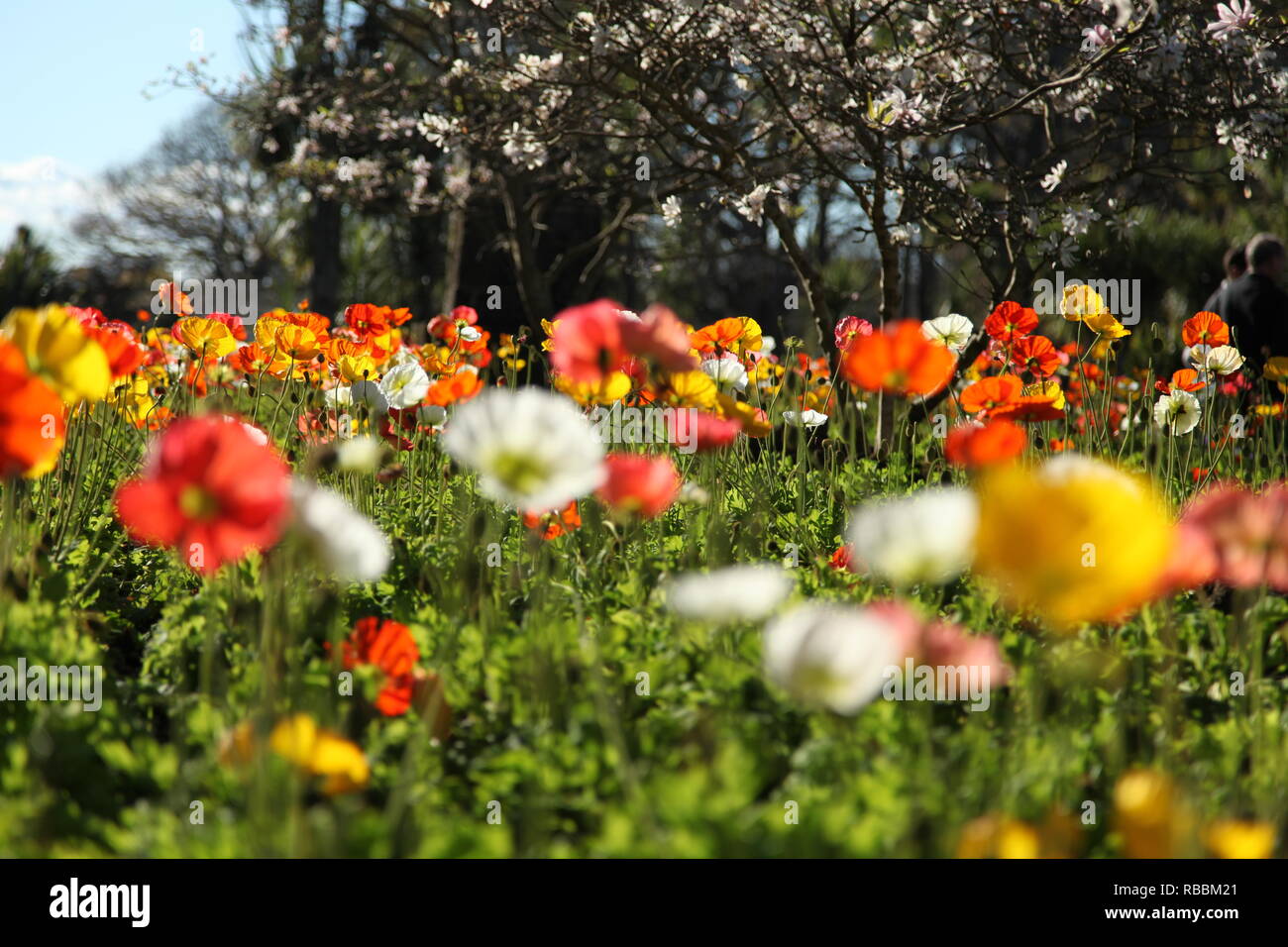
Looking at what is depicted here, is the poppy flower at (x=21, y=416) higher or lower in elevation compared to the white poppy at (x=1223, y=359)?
lower

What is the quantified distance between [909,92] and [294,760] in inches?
146

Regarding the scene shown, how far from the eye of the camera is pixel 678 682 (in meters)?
1.75

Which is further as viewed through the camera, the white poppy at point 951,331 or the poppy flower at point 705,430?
the white poppy at point 951,331

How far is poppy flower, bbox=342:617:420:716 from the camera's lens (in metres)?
1.59

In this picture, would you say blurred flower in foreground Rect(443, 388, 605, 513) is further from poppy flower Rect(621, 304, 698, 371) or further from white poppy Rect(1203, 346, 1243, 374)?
white poppy Rect(1203, 346, 1243, 374)

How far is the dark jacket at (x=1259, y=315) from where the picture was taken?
17.9 feet

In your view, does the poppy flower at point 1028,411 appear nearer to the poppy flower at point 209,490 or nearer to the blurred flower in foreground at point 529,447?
the blurred flower in foreground at point 529,447

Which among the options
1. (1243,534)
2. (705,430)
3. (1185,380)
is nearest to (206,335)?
(705,430)

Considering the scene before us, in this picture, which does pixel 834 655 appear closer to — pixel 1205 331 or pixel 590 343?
pixel 590 343

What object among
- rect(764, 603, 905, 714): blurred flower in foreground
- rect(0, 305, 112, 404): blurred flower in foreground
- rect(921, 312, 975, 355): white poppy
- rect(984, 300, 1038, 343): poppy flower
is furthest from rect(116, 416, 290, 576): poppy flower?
rect(984, 300, 1038, 343): poppy flower

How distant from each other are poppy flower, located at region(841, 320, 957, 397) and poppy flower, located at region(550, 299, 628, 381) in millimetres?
353

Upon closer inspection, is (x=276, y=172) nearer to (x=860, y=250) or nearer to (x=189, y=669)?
(x=189, y=669)

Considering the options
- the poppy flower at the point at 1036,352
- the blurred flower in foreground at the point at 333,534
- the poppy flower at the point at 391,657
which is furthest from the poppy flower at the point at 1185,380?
the blurred flower in foreground at the point at 333,534

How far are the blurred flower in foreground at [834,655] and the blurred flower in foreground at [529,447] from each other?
37 cm
